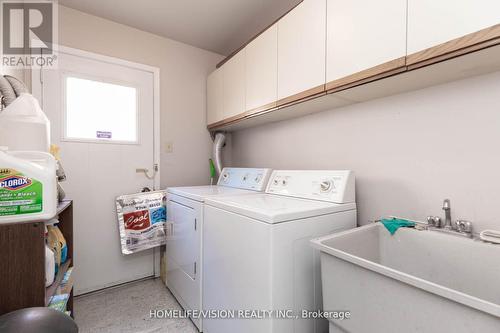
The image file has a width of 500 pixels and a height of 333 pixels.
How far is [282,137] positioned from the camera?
2.19 meters

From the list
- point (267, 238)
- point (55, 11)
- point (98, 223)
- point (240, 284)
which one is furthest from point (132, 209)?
point (55, 11)

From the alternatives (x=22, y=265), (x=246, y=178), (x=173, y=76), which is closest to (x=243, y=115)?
(x=246, y=178)

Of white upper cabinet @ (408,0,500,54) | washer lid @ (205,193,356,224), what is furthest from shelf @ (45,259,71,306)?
white upper cabinet @ (408,0,500,54)

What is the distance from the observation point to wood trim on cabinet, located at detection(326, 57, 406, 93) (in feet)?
3.46

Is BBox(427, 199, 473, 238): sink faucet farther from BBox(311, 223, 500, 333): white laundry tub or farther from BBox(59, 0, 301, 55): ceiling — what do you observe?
BBox(59, 0, 301, 55): ceiling

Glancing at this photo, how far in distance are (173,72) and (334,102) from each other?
6.04 ft

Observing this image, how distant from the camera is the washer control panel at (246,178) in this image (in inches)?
75.8

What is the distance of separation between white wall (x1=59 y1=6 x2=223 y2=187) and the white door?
0.39 feet

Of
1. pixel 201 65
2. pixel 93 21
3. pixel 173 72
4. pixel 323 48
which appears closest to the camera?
pixel 323 48

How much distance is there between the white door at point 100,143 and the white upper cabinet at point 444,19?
225 centimetres

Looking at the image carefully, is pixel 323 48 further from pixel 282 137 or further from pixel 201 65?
pixel 201 65

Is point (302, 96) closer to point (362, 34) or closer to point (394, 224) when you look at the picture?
point (362, 34)

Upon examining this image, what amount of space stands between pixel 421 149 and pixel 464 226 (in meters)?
0.43

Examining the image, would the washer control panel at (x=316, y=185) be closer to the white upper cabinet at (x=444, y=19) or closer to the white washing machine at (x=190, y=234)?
the white washing machine at (x=190, y=234)
